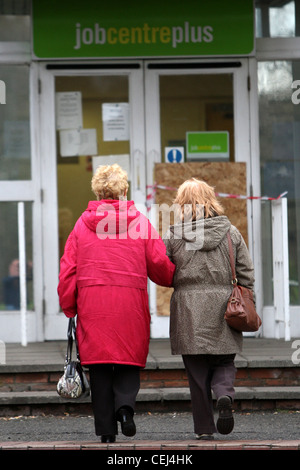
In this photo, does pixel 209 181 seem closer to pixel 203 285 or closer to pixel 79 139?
pixel 79 139

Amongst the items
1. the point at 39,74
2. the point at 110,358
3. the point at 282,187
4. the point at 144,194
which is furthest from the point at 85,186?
the point at 110,358

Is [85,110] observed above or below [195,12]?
below

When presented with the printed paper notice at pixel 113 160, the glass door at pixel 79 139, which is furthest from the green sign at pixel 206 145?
the printed paper notice at pixel 113 160

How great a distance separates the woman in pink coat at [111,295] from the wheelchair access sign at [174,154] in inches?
144

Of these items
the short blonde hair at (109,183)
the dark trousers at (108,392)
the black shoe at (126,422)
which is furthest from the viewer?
the short blonde hair at (109,183)

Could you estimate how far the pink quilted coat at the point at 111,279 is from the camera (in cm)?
586

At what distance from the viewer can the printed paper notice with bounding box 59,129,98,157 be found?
9617 millimetres

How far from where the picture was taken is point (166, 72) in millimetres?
9617

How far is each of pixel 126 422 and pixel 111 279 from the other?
857 millimetres

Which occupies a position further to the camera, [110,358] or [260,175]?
[260,175]

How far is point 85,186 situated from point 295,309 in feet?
7.87

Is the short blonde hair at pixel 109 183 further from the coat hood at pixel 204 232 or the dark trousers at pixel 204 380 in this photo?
the dark trousers at pixel 204 380
